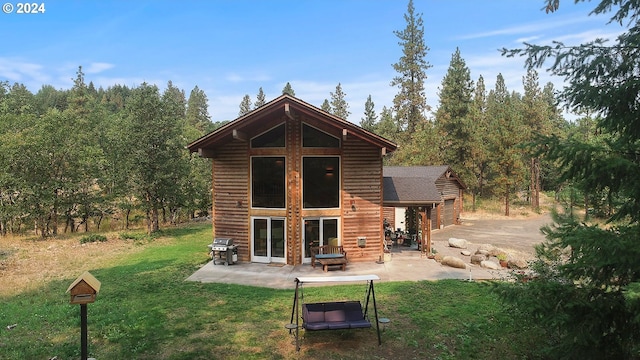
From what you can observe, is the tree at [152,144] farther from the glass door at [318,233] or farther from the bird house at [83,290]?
the bird house at [83,290]

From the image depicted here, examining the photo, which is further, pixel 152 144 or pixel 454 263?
pixel 152 144

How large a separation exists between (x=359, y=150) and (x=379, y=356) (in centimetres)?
884

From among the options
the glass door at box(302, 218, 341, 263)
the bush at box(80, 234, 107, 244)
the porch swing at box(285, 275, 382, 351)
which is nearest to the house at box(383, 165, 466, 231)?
the glass door at box(302, 218, 341, 263)

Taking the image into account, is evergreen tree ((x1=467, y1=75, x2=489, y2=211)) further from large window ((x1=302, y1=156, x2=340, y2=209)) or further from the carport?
large window ((x1=302, y1=156, x2=340, y2=209))

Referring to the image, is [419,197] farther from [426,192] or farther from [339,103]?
[339,103]

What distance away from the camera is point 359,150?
14.9 meters

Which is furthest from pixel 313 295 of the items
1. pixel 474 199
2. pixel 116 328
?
pixel 474 199

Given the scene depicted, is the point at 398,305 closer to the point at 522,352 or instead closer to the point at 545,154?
the point at 522,352

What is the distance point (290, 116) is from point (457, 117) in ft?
91.3

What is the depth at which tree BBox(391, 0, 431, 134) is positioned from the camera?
48625 mm

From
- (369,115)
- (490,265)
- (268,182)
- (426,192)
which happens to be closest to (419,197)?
(426,192)

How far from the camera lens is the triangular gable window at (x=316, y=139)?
48.4ft

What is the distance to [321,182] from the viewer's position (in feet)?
48.7

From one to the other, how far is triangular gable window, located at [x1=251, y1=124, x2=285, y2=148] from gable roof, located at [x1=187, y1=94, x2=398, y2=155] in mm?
525
